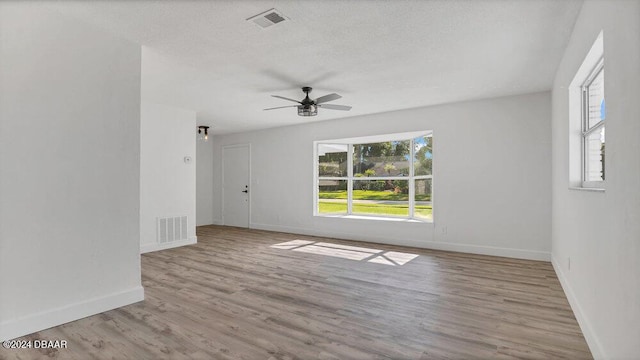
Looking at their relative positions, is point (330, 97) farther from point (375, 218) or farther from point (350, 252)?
point (375, 218)

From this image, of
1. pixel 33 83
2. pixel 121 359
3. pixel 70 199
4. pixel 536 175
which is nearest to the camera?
pixel 121 359

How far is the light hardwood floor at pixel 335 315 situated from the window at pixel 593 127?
121cm

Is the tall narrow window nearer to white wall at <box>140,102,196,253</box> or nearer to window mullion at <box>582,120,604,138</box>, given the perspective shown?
white wall at <box>140,102,196,253</box>

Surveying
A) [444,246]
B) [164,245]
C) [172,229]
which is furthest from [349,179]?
[164,245]

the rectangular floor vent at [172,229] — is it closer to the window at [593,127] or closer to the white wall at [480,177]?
the white wall at [480,177]

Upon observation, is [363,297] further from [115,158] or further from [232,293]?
[115,158]

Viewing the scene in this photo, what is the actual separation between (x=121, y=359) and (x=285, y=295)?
4.77ft

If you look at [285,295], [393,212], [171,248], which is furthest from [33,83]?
[393,212]

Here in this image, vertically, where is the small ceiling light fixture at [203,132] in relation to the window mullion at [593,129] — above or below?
above

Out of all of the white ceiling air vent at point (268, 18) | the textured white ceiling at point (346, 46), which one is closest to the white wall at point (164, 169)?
the textured white ceiling at point (346, 46)

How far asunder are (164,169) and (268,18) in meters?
3.76

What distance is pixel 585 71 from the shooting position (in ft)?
8.31

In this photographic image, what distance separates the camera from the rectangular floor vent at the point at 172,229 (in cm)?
527

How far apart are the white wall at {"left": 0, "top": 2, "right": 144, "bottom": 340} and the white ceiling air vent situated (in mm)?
1323
